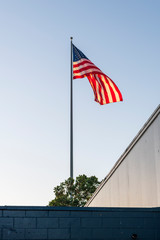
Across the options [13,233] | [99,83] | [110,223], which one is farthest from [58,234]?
[99,83]

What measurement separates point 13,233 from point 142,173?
422 centimetres

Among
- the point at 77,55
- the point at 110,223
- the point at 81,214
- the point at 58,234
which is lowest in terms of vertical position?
the point at 58,234

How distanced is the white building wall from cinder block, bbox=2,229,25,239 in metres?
3.30

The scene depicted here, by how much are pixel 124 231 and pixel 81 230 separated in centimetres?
93

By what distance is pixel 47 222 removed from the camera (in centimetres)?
812

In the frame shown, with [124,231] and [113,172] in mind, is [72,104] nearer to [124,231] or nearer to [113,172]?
[113,172]

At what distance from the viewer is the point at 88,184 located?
130 ft

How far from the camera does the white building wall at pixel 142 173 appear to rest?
381 inches

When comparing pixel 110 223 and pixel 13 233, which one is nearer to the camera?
pixel 13 233

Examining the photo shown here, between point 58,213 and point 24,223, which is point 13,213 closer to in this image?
point 24,223

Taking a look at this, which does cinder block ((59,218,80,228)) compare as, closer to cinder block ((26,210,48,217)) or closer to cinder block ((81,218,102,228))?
cinder block ((81,218,102,228))

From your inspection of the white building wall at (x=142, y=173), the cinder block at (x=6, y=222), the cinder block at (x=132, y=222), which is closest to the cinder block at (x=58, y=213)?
the cinder block at (x=6, y=222)

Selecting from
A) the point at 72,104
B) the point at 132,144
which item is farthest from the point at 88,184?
the point at 132,144

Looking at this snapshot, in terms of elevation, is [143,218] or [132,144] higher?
[132,144]
